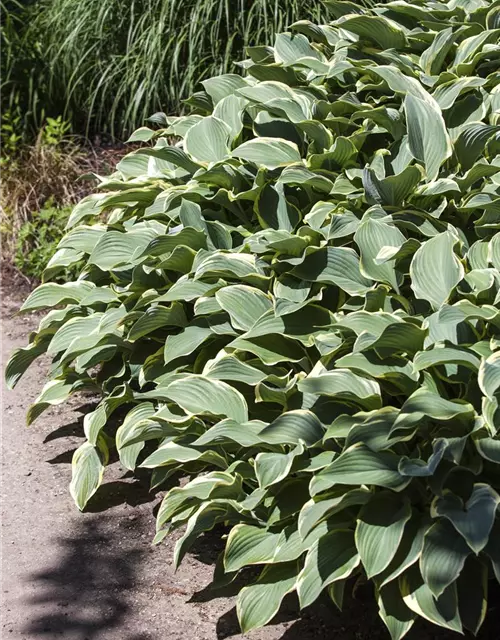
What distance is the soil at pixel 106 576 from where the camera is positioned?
9.27ft

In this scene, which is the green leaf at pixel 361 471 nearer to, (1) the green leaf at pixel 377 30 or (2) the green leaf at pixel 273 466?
(2) the green leaf at pixel 273 466

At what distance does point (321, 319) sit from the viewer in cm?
293

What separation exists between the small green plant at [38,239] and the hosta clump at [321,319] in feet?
4.71

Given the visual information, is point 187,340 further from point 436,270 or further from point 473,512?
point 473,512

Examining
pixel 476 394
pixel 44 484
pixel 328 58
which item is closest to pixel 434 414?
pixel 476 394

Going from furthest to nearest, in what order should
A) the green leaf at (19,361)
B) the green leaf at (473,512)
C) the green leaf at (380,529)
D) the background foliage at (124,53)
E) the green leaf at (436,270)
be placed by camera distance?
the background foliage at (124,53) → the green leaf at (19,361) → the green leaf at (436,270) → the green leaf at (380,529) → the green leaf at (473,512)

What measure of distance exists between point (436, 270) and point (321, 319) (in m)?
0.41

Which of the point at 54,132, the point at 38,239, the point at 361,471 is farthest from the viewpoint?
the point at 54,132

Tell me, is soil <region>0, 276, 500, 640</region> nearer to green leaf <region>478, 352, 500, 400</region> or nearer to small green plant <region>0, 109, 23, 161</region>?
green leaf <region>478, 352, 500, 400</region>

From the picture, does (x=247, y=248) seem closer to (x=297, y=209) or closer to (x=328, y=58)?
(x=297, y=209)

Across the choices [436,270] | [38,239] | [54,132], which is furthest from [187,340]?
[54,132]

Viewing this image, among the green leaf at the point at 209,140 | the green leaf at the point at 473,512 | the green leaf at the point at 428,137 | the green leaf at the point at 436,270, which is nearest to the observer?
the green leaf at the point at 473,512

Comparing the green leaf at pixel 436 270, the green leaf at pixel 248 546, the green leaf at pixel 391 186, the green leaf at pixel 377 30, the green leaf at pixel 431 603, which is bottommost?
the green leaf at pixel 248 546

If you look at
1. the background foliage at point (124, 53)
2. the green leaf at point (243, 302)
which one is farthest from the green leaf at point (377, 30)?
the background foliage at point (124, 53)
